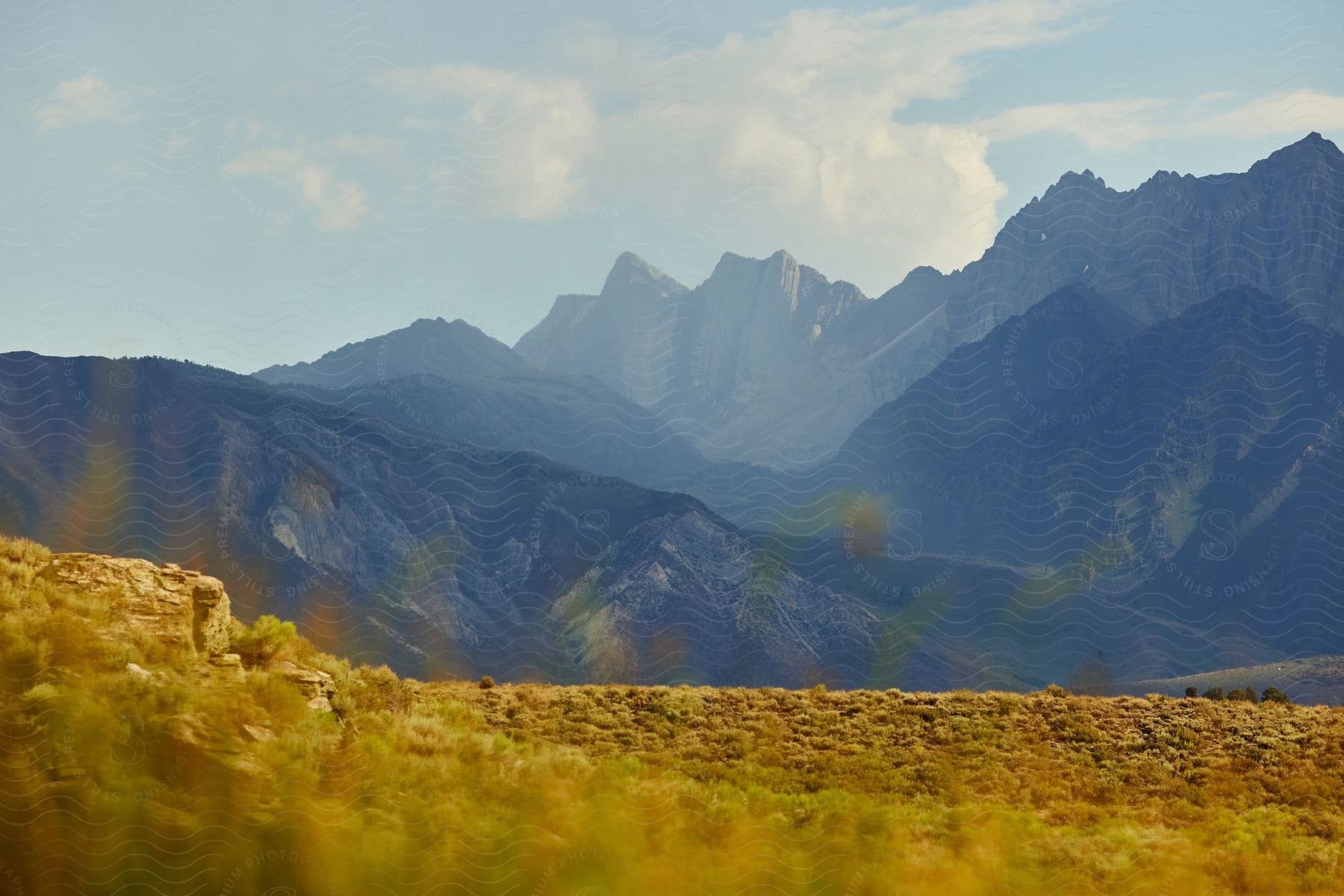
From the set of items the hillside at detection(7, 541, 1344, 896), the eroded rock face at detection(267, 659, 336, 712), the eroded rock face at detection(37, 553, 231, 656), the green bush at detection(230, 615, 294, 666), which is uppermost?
the eroded rock face at detection(37, 553, 231, 656)

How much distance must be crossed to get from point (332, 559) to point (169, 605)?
16688cm

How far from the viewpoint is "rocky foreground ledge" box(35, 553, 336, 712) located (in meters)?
23.2

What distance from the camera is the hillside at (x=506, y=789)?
59.9 ft

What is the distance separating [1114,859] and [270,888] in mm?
17098

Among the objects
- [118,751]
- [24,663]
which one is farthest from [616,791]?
[24,663]

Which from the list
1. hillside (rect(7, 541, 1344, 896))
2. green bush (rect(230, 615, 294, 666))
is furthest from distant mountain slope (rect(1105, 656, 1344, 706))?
green bush (rect(230, 615, 294, 666))

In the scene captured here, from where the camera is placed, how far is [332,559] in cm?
18262

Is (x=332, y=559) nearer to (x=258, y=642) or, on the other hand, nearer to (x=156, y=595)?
(x=258, y=642)

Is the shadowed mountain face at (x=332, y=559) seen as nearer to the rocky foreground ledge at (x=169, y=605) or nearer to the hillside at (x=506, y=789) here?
the hillside at (x=506, y=789)

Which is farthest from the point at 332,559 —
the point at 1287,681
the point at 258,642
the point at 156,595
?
the point at 156,595

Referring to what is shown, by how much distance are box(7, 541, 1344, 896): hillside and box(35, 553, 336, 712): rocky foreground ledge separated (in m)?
0.06

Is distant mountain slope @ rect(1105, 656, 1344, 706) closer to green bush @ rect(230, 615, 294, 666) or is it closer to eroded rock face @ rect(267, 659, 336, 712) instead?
eroded rock face @ rect(267, 659, 336, 712)

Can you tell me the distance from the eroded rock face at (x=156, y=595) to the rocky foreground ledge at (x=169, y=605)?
0.02 m

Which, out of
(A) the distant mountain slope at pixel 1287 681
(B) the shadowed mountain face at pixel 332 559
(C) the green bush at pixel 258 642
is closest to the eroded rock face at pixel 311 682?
(C) the green bush at pixel 258 642
